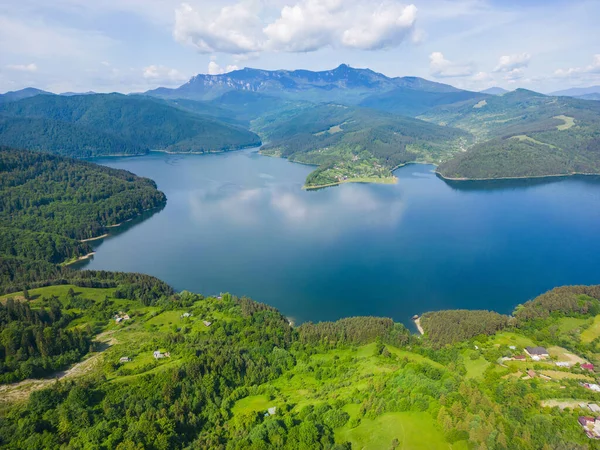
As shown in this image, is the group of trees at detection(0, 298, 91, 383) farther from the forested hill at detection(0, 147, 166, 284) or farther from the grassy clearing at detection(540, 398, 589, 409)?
the grassy clearing at detection(540, 398, 589, 409)

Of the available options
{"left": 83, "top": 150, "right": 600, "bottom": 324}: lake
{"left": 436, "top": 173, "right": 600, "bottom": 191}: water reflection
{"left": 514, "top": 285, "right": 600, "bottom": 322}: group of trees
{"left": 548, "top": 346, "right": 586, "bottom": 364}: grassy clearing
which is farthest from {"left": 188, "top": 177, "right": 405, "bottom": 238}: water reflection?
{"left": 548, "top": 346, "right": 586, "bottom": 364}: grassy clearing

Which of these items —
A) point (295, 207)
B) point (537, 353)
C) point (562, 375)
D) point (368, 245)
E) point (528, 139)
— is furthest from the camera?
point (528, 139)

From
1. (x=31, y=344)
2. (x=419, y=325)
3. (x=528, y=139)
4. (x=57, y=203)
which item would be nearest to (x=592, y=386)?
(x=419, y=325)

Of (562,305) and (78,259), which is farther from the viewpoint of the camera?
(78,259)

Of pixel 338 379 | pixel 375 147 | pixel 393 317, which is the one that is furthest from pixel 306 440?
pixel 375 147

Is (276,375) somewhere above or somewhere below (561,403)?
below

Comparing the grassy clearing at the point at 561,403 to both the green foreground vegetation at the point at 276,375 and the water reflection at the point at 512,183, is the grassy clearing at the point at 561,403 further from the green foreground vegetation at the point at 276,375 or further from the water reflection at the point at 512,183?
the water reflection at the point at 512,183

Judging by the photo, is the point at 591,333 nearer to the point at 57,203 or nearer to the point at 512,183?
the point at 512,183

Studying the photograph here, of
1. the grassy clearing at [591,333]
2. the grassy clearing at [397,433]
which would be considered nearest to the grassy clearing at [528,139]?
the grassy clearing at [591,333]
